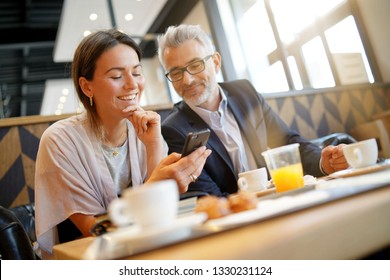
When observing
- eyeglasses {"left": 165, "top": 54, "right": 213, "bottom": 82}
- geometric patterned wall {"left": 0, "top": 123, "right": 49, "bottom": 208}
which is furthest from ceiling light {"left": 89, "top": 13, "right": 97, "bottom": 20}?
eyeglasses {"left": 165, "top": 54, "right": 213, "bottom": 82}

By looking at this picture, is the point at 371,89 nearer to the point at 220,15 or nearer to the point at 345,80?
the point at 345,80

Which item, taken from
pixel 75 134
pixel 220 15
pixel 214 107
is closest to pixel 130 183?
pixel 75 134

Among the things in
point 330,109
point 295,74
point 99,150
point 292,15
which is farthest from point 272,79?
point 99,150

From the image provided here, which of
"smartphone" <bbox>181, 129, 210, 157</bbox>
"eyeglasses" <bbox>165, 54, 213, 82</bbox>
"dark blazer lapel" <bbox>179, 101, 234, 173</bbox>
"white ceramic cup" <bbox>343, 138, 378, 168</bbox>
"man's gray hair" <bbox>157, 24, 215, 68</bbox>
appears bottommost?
"white ceramic cup" <bbox>343, 138, 378, 168</bbox>

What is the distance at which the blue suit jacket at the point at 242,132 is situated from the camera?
149 centimetres

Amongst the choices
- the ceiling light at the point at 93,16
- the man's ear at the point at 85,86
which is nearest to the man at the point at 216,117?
the man's ear at the point at 85,86

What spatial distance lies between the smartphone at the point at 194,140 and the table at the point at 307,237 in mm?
405

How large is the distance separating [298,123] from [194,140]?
7.48 feet

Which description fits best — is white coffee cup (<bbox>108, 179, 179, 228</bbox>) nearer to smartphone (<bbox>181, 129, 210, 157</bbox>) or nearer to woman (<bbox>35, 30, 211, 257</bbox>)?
smartphone (<bbox>181, 129, 210, 157</bbox>)

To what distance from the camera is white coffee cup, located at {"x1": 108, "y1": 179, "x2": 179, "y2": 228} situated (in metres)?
0.41

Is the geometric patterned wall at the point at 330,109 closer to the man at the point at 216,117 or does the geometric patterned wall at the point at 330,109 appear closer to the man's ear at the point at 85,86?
the man at the point at 216,117

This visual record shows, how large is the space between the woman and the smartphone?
0.22 feet

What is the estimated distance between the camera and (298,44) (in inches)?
172

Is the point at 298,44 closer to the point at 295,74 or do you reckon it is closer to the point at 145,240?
the point at 295,74
